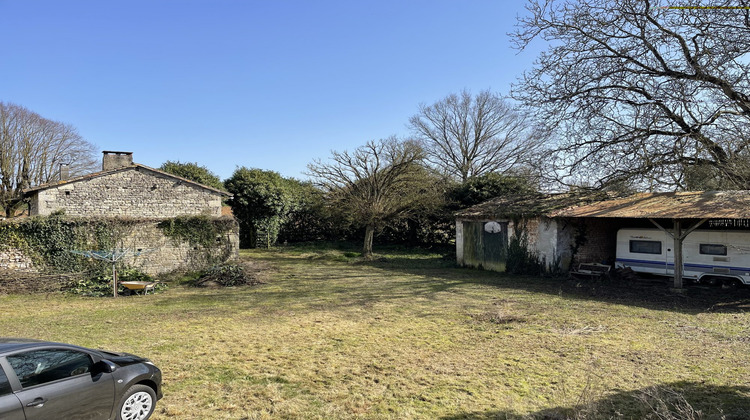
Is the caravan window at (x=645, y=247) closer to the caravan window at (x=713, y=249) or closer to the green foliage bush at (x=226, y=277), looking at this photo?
the caravan window at (x=713, y=249)

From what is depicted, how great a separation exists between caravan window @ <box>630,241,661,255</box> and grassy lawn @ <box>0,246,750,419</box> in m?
2.07

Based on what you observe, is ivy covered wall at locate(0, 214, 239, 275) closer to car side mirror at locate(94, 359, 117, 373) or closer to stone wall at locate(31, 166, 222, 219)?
stone wall at locate(31, 166, 222, 219)

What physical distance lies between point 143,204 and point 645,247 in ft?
64.0

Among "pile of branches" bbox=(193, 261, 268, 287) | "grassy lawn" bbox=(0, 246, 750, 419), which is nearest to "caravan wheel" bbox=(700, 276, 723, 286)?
"grassy lawn" bbox=(0, 246, 750, 419)

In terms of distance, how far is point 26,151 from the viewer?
94.9 ft

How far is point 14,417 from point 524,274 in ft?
54.4

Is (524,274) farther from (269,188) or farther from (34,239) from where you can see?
(34,239)

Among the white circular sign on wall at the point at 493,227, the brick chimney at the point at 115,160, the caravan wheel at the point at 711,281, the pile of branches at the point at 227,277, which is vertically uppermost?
the brick chimney at the point at 115,160

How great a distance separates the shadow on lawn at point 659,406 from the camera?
462 cm

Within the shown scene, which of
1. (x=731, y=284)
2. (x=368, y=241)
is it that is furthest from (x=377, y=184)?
(x=731, y=284)

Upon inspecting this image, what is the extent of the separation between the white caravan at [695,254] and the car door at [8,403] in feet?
55.0

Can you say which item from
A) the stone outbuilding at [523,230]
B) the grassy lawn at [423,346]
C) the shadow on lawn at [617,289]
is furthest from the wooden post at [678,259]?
the stone outbuilding at [523,230]

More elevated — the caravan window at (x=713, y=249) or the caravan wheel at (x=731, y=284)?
the caravan window at (x=713, y=249)

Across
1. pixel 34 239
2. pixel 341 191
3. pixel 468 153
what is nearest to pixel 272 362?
pixel 34 239
